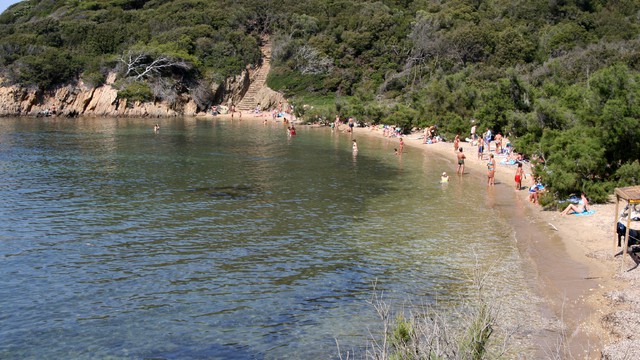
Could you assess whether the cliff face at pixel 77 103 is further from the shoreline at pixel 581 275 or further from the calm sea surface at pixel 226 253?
the shoreline at pixel 581 275

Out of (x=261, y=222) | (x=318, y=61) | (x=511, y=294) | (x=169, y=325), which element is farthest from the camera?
(x=318, y=61)

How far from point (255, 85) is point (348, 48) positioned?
582 inches

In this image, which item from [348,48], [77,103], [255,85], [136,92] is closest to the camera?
[136,92]

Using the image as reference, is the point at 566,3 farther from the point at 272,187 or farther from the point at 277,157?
the point at 272,187

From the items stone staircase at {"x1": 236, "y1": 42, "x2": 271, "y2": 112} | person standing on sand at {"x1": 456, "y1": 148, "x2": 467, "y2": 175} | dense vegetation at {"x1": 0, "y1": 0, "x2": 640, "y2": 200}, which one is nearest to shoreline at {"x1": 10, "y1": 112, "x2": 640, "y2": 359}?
person standing on sand at {"x1": 456, "y1": 148, "x2": 467, "y2": 175}

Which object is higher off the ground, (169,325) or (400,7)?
(400,7)

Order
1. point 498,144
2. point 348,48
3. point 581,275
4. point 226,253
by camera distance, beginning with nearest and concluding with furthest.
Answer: point 581,275, point 226,253, point 498,144, point 348,48

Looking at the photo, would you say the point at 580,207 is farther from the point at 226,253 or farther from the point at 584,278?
the point at 226,253

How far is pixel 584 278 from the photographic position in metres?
16.5

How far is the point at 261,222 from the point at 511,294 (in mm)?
10759

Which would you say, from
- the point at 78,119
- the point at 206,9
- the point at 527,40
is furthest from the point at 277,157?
the point at 206,9

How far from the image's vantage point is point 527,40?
245 feet

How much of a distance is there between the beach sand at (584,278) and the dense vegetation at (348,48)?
27896 millimetres

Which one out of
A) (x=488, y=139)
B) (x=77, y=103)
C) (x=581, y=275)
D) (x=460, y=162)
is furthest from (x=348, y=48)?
(x=581, y=275)
